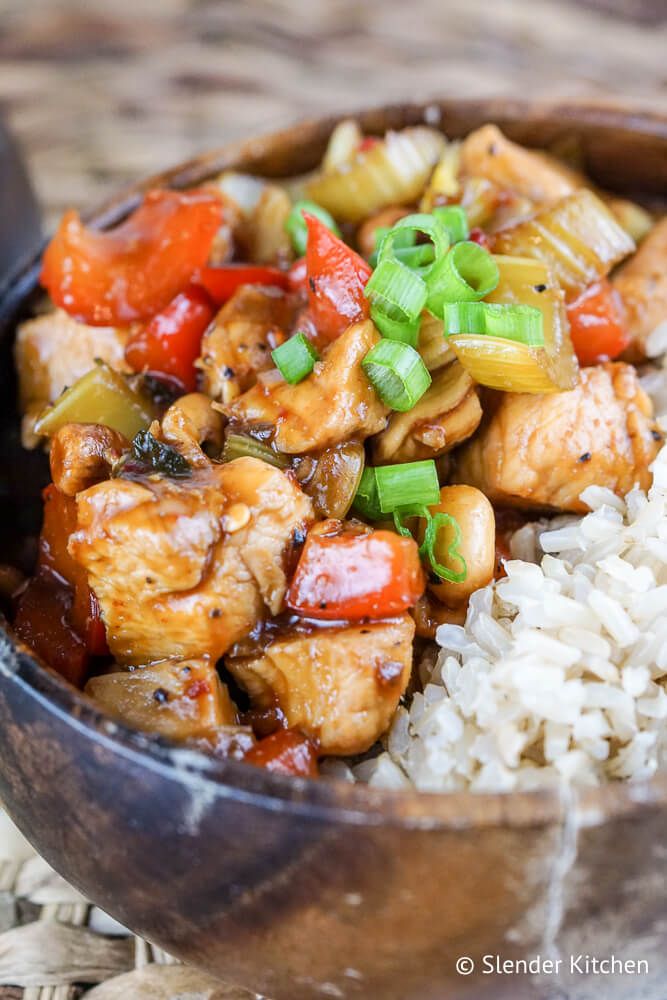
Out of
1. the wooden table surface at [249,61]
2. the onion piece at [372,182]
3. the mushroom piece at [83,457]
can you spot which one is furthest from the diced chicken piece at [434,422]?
the wooden table surface at [249,61]

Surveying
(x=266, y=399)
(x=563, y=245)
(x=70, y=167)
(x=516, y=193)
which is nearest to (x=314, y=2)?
(x=70, y=167)

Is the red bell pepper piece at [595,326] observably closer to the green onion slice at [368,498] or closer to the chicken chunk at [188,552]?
the green onion slice at [368,498]

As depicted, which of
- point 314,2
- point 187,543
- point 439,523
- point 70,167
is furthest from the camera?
point 314,2

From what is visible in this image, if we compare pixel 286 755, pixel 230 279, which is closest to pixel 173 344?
pixel 230 279

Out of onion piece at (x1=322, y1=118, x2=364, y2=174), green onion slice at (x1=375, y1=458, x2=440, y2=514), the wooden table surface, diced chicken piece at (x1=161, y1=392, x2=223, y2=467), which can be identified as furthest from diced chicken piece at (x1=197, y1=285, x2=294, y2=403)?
the wooden table surface

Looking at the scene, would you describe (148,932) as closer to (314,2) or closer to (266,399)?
(266,399)

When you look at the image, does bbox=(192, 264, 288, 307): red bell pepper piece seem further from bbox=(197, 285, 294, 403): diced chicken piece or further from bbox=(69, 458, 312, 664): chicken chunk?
bbox=(69, 458, 312, 664): chicken chunk
